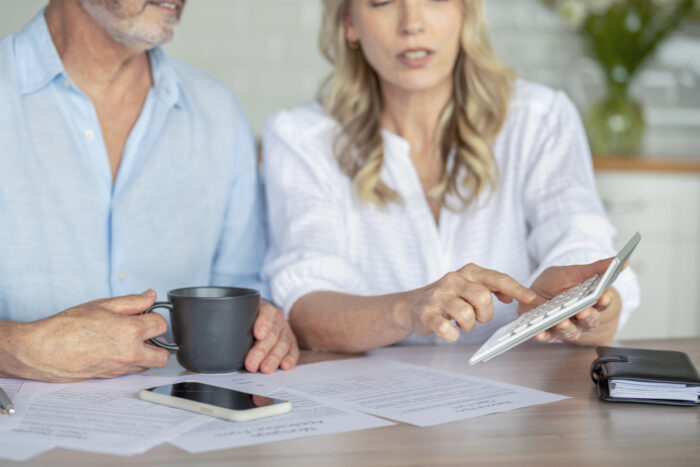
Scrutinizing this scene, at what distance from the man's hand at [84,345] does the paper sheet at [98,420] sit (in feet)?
0.09

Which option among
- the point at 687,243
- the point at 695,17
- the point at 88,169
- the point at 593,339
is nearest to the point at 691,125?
the point at 695,17

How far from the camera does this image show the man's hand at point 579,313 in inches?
44.9

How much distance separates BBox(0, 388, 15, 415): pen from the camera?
962mm

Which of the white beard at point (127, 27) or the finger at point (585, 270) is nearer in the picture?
the finger at point (585, 270)

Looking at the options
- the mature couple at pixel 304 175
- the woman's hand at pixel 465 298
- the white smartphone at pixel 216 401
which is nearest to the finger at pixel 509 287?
the woman's hand at pixel 465 298

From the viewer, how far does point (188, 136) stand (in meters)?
1.76

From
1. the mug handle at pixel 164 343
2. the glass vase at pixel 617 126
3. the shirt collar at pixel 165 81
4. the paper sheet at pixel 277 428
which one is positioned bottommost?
the paper sheet at pixel 277 428

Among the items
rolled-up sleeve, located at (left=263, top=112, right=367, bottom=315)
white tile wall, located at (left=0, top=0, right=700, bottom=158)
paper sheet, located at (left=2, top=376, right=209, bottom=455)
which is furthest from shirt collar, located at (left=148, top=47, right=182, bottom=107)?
white tile wall, located at (left=0, top=0, right=700, bottom=158)

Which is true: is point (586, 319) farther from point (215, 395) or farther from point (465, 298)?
point (215, 395)

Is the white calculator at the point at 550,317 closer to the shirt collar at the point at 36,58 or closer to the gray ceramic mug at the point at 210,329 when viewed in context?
the gray ceramic mug at the point at 210,329

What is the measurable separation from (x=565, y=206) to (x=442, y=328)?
1.93 ft

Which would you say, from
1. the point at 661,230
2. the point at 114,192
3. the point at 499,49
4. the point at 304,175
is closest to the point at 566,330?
the point at 304,175

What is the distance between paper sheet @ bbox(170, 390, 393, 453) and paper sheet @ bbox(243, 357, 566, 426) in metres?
0.03

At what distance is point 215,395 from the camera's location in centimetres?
100
